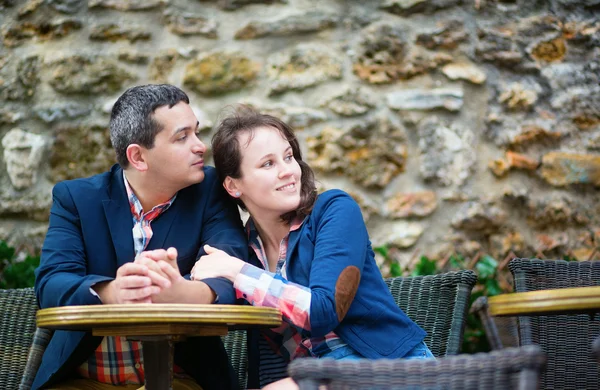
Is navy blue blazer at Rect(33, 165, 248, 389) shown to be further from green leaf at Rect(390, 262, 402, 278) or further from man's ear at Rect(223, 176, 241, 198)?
green leaf at Rect(390, 262, 402, 278)

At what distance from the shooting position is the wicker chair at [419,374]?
1.24 m

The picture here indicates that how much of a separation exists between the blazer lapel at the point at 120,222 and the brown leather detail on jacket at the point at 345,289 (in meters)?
0.70

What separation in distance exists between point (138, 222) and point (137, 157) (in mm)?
212

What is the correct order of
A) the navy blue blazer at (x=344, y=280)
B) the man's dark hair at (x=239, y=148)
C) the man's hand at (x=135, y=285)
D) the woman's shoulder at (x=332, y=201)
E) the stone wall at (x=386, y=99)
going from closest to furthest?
the man's hand at (x=135, y=285) < the navy blue blazer at (x=344, y=280) < the woman's shoulder at (x=332, y=201) < the man's dark hair at (x=239, y=148) < the stone wall at (x=386, y=99)

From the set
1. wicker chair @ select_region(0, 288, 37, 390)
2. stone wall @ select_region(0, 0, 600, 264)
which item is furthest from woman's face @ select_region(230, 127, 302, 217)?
stone wall @ select_region(0, 0, 600, 264)

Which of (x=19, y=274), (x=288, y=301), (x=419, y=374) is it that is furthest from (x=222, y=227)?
(x=19, y=274)

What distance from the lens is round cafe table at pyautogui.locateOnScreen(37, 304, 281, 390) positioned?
1662mm

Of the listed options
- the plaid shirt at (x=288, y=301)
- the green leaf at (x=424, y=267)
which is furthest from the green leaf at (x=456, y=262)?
the plaid shirt at (x=288, y=301)

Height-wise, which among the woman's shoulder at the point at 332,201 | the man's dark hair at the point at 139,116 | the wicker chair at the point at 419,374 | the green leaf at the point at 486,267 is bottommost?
the green leaf at the point at 486,267

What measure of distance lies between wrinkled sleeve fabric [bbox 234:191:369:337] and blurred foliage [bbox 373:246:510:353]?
4.70 feet

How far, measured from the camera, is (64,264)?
7.29 ft

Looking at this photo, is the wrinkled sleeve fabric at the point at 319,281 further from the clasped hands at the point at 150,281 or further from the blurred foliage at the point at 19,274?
the blurred foliage at the point at 19,274

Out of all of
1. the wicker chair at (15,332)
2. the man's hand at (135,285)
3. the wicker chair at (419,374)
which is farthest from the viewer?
the wicker chair at (15,332)

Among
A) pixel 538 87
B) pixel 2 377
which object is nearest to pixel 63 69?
pixel 2 377
